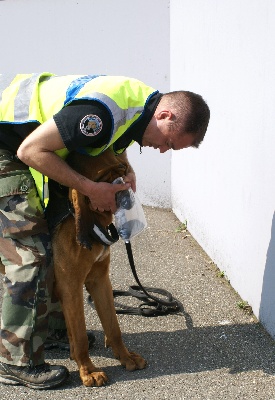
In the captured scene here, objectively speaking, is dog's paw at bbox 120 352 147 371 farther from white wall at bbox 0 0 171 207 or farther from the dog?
white wall at bbox 0 0 171 207

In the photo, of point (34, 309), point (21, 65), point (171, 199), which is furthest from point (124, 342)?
point (21, 65)

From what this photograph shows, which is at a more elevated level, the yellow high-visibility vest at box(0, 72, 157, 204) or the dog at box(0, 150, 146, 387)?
the yellow high-visibility vest at box(0, 72, 157, 204)

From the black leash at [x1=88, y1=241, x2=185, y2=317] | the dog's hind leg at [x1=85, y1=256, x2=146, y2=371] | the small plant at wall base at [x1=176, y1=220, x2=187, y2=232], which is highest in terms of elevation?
the dog's hind leg at [x1=85, y1=256, x2=146, y2=371]

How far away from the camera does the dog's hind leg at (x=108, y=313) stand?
3.89m

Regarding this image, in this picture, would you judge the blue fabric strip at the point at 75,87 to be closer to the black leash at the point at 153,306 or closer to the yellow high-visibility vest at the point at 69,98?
the yellow high-visibility vest at the point at 69,98

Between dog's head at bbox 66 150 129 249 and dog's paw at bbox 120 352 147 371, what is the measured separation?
82 centimetres

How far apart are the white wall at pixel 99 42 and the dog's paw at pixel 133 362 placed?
372 centimetres

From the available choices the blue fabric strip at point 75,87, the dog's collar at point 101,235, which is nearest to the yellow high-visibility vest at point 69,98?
the blue fabric strip at point 75,87

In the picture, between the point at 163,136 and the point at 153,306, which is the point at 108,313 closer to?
the point at 153,306

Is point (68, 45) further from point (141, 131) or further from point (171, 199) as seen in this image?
point (141, 131)

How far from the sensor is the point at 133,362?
153 inches

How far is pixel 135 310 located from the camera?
467 cm

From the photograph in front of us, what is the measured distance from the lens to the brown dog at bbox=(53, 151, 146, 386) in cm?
350

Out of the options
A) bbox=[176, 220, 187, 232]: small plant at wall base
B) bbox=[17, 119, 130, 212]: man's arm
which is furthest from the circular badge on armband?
bbox=[176, 220, 187, 232]: small plant at wall base
